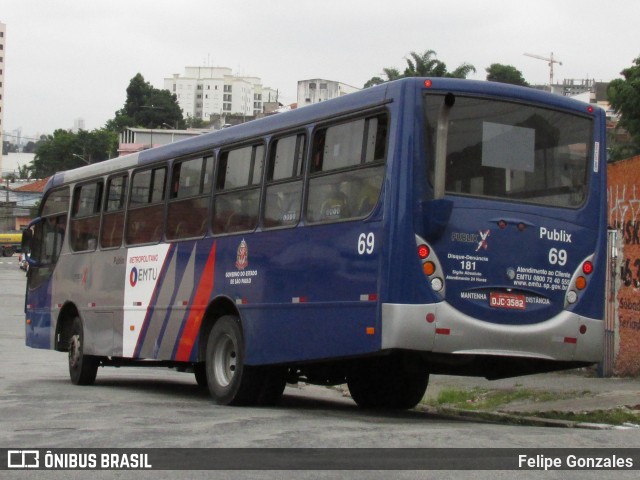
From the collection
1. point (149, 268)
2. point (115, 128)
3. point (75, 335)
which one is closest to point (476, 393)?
point (149, 268)

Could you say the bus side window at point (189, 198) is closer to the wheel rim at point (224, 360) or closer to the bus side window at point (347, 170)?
the wheel rim at point (224, 360)

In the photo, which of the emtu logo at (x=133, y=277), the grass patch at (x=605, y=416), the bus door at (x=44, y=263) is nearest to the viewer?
the grass patch at (x=605, y=416)

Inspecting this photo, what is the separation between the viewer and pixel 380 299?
34.2 feet

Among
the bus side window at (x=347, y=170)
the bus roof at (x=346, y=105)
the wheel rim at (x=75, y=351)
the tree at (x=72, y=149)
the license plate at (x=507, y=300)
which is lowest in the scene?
the wheel rim at (x=75, y=351)

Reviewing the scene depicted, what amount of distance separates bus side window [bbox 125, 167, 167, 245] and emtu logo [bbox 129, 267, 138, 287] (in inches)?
14.4

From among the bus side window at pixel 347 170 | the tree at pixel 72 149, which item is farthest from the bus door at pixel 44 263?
the tree at pixel 72 149

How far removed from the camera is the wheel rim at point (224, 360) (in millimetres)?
12914

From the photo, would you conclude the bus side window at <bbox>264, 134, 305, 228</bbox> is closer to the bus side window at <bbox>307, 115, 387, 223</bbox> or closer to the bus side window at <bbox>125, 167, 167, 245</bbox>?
the bus side window at <bbox>307, 115, 387, 223</bbox>

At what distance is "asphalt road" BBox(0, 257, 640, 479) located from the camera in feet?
28.6

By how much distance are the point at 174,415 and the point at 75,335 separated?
6345 mm

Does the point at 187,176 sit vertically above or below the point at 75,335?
above

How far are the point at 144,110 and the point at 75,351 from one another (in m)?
129

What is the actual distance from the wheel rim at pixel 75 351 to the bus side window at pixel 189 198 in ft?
11.3

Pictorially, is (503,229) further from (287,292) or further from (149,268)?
(149,268)
